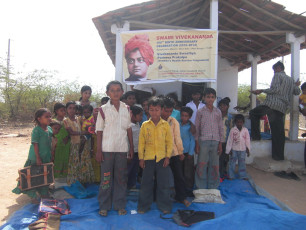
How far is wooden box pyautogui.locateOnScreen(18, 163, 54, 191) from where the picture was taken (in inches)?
121

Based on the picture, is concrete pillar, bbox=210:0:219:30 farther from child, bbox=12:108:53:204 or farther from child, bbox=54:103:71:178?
child, bbox=12:108:53:204

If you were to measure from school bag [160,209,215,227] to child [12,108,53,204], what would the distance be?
Result: 6.11ft

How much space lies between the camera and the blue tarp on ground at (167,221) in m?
2.48

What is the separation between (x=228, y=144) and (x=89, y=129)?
8.65ft

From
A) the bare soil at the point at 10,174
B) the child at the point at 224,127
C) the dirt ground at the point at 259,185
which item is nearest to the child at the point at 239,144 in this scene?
the child at the point at 224,127

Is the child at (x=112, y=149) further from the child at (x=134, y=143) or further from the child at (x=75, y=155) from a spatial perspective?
the child at (x=75, y=155)

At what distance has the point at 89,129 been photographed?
3.74 metres

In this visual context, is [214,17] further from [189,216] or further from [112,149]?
[189,216]

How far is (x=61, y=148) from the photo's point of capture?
3779 mm

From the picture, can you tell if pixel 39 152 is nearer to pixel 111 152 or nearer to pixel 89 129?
pixel 89 129

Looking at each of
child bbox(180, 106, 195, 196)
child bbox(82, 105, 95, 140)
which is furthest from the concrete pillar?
child bbox(82, 105, 95, 140)

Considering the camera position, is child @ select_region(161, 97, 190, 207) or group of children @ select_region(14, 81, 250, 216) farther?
child @ select_region(161, 97, 190, 207)

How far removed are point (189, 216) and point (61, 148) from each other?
2.36 meters

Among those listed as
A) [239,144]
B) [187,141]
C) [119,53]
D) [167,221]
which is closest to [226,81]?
[239,144]
